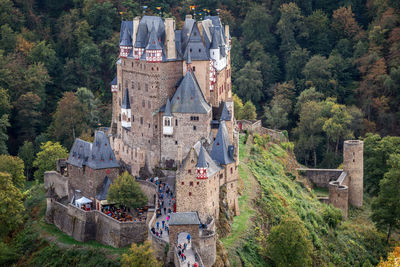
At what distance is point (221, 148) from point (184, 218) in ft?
35.4

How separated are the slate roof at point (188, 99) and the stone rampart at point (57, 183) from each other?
13556 millimetres

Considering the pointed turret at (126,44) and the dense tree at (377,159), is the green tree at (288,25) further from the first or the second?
the pointed turret at (126,44)

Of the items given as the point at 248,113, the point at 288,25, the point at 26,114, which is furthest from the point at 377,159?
the point at 26,114

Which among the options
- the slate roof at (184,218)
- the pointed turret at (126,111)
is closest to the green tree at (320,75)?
the pointed turret at (126,111)

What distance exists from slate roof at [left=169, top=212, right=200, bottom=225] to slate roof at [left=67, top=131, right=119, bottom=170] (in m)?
14.9

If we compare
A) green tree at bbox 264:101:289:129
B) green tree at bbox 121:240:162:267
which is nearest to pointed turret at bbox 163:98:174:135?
green tree at bbox 121:240:162:267

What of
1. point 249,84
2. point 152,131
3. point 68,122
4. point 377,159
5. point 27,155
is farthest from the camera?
point 249,84

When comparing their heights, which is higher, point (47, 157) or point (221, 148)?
point (221, 148)

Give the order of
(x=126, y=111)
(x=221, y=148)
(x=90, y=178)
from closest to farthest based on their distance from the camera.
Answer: (x=221, y=148)
(x=90, y=178)
(x=126, y=111)

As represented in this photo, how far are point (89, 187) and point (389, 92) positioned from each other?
5235 centimetres

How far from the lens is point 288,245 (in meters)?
73.0

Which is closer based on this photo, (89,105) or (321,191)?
(321,191)

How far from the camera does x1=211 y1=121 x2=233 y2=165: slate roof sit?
7600 cm

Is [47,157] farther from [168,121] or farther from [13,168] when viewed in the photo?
[168,121]
